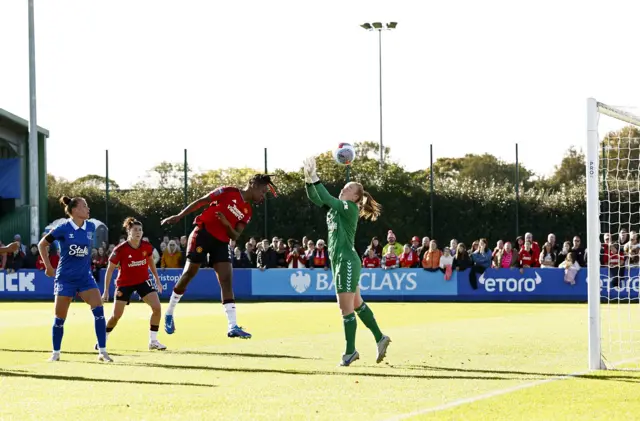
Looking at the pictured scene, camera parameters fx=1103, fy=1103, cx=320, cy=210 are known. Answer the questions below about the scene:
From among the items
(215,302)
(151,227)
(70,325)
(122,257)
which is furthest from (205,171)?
(122,257)

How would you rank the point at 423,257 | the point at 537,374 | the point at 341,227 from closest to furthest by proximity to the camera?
the point at 537,374
the point at 341,227
the point at 423,257

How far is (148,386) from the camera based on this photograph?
1036cm

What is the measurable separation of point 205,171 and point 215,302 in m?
13.6

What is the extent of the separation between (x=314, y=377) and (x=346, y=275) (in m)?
1.56

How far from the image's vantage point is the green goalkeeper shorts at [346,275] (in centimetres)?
1212

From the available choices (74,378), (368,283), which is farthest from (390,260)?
(74,378)

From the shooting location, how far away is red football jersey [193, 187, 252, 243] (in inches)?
606

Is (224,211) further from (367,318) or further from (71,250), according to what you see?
(367,318)

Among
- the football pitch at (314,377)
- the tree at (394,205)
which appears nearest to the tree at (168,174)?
the tree at (394,205)

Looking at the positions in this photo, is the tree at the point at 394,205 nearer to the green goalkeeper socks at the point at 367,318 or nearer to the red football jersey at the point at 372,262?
the red football jersey at the point at 372,262

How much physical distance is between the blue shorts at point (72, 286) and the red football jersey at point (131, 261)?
1.67 m

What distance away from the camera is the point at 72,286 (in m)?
13.1

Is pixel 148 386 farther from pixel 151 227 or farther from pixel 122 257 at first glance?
pixel 151 227

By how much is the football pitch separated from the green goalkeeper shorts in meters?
0.89
